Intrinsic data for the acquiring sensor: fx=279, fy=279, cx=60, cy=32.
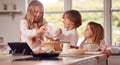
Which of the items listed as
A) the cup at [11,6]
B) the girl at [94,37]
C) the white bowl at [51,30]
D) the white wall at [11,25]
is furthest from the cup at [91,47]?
the cup at [11,6]

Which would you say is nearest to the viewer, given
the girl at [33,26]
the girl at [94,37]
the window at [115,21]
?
the girl at [94,37]

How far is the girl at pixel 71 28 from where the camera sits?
3.28 meters

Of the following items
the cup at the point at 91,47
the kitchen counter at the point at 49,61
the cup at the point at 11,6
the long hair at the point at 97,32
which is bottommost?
the cup at the point at 91,47

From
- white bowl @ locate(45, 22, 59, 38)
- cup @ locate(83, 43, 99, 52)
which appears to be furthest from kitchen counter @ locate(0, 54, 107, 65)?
white bowl @ locate(45, 22, 59, 38)

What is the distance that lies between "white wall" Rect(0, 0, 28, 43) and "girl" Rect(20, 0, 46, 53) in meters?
1.67

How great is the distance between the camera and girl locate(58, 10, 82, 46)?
129 inches

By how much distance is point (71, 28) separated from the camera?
3.43 metres

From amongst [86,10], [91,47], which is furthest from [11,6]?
[91,47]

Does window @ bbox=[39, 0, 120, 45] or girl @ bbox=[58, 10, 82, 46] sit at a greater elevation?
window @ bbox=[39, 0, 120, 45]

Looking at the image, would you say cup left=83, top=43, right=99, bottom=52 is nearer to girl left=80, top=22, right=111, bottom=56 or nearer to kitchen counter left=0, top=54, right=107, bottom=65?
girl left=80, top=22, right=111, bottom=56

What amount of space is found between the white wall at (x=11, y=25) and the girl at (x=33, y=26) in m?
1.67

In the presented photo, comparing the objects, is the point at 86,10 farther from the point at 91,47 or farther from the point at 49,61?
the point at 49,61

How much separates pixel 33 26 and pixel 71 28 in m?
0.52

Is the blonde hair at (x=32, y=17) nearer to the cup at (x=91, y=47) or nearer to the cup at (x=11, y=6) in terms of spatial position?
the cup at (x=91, y=47)
